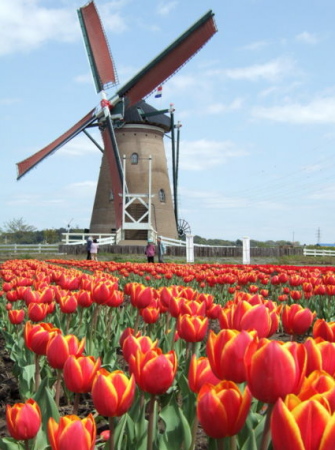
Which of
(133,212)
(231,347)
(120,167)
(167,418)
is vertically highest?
(120,167)

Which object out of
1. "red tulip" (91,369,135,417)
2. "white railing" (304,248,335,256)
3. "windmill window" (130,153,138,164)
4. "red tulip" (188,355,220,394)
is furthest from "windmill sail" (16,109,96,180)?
"red tulip" (91,369,135,417)

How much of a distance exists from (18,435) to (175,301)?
1323 millimetres

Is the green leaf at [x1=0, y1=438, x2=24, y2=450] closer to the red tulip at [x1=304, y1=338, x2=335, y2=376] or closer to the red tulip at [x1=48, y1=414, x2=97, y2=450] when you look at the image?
the red tulip at [x1=48, y1=414, x2=97, y2=450]

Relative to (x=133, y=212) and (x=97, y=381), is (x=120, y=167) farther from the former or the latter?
(x=97, y=381)

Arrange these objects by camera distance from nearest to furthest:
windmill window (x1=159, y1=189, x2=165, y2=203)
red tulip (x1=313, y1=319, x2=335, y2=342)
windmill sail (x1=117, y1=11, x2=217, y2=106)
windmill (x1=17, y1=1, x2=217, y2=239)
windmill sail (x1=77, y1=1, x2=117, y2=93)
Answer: red tulip (x1=313, y1=319, x2=335, y2=342)
windmill sail (x1=117, y1=11, x2=217, y2=106)
windmill (x1=17, y1=1, x2=217, y2=239)
windmill sail (x1=77, y1=1, x2=117, y2=93)
windmill window (x1=159, y1=189, x2=165, y2=203)

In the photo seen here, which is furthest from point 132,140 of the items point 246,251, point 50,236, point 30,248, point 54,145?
point 50,236

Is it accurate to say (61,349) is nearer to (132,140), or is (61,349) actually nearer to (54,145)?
(54,145)

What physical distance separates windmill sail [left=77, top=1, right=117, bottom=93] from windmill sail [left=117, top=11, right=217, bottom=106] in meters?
1.21

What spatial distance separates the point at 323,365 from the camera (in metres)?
1.38

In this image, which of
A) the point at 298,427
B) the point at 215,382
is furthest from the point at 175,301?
the point at 298,427

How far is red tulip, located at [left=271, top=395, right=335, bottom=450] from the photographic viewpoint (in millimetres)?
836

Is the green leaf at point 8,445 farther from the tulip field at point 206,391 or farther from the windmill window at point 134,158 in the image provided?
the windmill window at point 134,158

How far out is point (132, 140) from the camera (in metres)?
30.2

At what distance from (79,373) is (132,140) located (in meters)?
29.2
